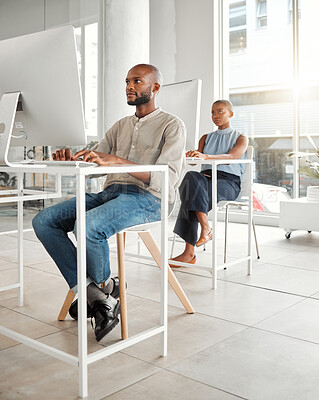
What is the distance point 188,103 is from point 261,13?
2.50 meters

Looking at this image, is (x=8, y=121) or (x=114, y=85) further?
(x=114, y=85)

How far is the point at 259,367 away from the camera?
1.61 metres

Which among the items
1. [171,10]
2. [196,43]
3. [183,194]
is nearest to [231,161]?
[183,194]

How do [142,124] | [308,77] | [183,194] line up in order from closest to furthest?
1. [142,124]
2. [183,194]
3. [308,77]

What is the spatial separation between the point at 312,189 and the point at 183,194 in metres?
1.56

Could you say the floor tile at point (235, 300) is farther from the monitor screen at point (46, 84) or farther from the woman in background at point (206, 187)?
the monitor screen at point (46, 84)

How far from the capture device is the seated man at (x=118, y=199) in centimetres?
172

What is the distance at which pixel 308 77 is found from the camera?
4.62 m

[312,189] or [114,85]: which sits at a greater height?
[114,85]

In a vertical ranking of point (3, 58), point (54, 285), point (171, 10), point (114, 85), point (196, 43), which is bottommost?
point (54, 285)

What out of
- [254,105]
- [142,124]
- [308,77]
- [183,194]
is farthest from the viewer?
[254,105]

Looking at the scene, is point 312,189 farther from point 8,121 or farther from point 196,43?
point 8,121

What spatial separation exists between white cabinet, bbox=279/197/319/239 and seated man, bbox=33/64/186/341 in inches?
88.9

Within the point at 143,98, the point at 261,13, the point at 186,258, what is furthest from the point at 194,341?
the point at 261,13
